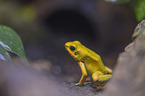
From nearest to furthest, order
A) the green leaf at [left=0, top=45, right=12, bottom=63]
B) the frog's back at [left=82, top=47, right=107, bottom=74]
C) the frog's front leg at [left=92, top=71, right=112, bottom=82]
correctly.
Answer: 1. the green leaf at [left=0, top=45, right=12, bottom=63]
2. the frog's front leg at [left=92, top=71, right=112, bottom=82]
3. the frog's back at [left=82, top=47, right=107, bottom=74]

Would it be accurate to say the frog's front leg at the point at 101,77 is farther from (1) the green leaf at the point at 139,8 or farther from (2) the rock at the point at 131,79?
(1) the green leaf at the point at 139,8

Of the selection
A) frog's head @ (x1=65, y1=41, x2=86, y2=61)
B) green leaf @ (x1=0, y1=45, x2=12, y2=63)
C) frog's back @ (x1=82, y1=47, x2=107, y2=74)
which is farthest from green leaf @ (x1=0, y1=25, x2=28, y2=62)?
frog's back @ (x1=82, y1=47, x2=107, y2=74)

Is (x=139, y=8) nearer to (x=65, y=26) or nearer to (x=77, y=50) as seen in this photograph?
(x=77, y=50)

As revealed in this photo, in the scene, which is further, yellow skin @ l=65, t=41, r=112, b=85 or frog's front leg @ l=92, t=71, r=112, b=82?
yellow skin @ l=65, t=41, r=112, b=85

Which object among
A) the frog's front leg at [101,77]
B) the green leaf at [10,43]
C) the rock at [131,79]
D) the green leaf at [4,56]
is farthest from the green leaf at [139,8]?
the green leaf at [4,56]

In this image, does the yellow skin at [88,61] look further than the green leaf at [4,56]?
Yes

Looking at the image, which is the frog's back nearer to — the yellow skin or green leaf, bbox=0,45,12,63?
the yellow skin

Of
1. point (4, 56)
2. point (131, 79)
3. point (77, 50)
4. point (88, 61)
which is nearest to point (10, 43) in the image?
point (4, 56)
